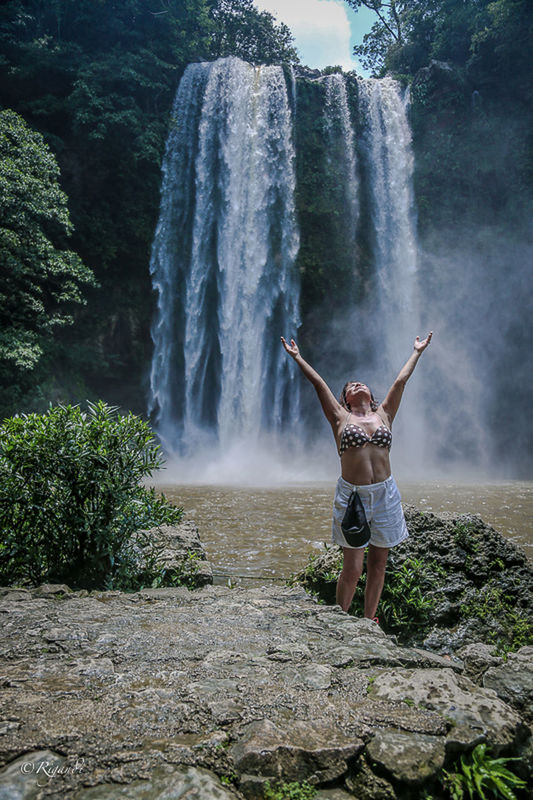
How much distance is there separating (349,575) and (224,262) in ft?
49.9

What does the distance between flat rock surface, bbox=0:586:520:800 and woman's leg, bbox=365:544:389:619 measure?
0.39 m

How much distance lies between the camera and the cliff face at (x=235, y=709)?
4.19 ft

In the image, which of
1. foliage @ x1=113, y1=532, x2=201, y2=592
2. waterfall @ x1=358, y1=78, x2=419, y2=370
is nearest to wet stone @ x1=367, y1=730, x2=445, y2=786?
foliage @ x1=113, y1=532, x2=201, y2=592

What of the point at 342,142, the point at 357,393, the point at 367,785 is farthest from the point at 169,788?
the point at 342,142

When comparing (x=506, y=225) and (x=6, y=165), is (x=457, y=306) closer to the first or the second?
(x=506, y=225)

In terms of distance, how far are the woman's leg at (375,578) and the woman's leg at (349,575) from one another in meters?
0.07

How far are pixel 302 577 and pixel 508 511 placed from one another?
5.17 meters

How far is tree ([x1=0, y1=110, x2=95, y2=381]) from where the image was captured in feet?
39.8

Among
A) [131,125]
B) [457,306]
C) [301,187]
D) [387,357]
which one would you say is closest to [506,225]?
[457,306]

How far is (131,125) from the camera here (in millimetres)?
16219

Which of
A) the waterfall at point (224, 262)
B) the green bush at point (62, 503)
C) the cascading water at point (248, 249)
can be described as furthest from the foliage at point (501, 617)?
the waterfall at point (224, 262)

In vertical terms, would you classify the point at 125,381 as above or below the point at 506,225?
below

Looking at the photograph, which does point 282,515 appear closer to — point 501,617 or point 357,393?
point 501,617

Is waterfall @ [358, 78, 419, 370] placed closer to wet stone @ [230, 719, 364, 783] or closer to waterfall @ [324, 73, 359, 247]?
waterfall @ [324, 73, 359, 247]
